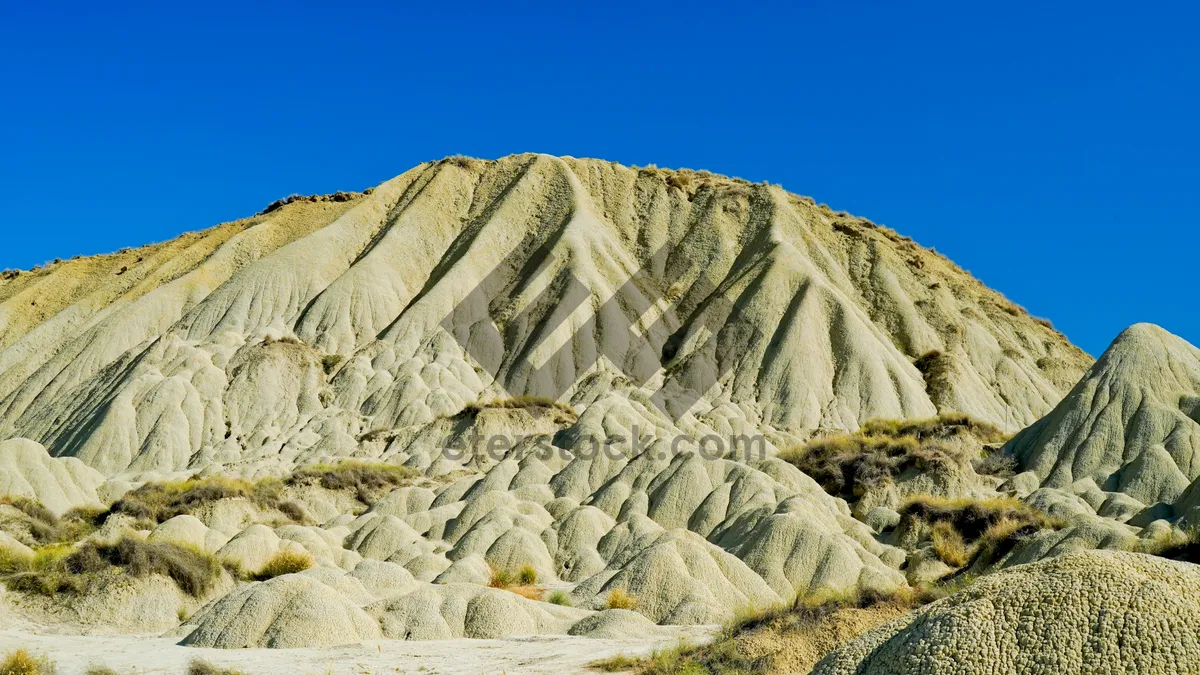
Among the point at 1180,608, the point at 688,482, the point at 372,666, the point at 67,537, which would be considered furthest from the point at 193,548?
the point at 1180,608

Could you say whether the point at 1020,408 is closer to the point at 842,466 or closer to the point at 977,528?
the point at 842,466

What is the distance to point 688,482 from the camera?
4038 centimetres

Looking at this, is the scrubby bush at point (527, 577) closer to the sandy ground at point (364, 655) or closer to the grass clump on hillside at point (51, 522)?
the sandy ground at point (364, 655)

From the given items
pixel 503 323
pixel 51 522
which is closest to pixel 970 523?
pixel 51 522

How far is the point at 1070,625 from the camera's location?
915cm

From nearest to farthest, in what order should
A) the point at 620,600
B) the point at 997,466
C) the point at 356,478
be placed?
the point at 620,600
the point at 997,466
the point at 356,478

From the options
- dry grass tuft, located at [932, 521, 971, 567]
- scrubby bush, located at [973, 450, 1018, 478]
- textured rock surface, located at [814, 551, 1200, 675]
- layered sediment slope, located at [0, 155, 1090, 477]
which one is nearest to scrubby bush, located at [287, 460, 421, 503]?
layered sediment slope, located at [0, 155, 1090, 477]

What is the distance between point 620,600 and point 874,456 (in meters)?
20.9

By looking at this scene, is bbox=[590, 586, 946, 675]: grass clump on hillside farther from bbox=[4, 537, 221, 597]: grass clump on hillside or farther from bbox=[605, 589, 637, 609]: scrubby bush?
bbox=[4, 537, 221, 597]: grass clump on hillside

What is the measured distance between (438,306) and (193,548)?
40679 millimetres

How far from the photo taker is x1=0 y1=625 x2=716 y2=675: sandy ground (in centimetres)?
1800

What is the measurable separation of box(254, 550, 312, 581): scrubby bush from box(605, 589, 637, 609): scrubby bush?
9.43 m

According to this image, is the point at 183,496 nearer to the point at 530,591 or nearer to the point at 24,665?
the point at 530,591

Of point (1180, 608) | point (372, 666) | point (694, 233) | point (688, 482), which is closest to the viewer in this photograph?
point (1180, 608)
